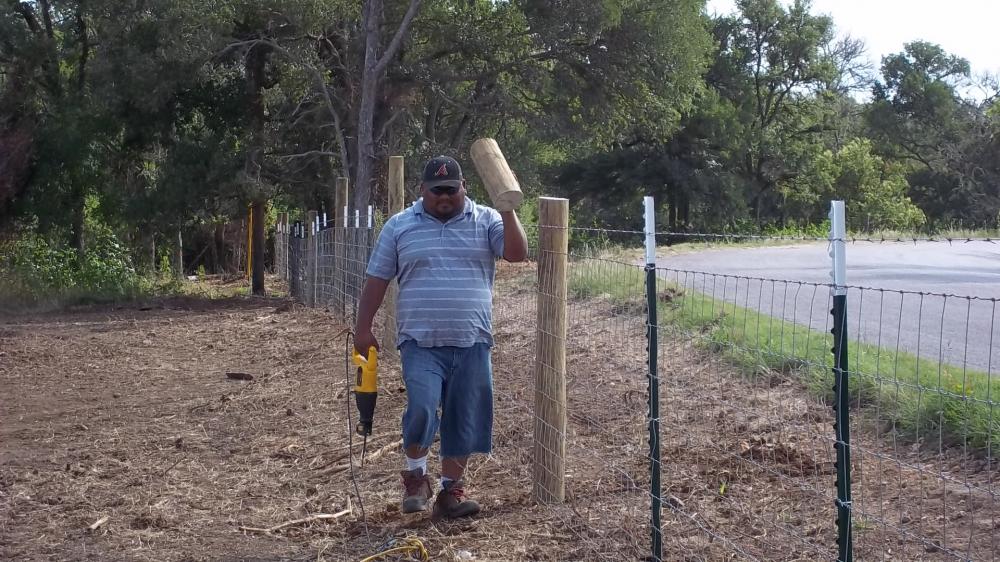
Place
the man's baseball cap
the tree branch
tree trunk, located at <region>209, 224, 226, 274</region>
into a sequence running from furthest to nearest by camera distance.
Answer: tree trunk, located at <region>209, 224, 226, 274</region>, the tree branch, the man's baseball cap

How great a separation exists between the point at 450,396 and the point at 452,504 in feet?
1.81

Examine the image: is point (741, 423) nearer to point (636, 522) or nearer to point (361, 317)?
point (636, 522)

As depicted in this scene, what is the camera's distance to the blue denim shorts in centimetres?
524

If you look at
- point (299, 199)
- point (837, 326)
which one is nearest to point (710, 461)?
point (837, 326)

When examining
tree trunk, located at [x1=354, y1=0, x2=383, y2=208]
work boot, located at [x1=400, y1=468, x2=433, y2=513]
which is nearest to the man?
work boot, located at [x1=400, y1=468, x2=433, y2=513]

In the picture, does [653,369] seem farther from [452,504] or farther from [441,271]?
[452,504]

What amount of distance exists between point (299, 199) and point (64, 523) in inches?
922

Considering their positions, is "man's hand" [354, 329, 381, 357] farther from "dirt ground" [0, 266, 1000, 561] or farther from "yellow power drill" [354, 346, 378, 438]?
"dirt ground" [0, 266, 1000, 561]

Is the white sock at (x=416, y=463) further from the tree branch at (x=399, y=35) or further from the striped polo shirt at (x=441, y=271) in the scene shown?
the tree branch at (x=399, y=35)

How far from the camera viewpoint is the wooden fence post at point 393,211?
1031cm

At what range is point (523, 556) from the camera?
4.94 meters

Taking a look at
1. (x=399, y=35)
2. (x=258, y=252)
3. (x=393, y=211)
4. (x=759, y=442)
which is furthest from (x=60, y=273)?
(x=759, y=442)

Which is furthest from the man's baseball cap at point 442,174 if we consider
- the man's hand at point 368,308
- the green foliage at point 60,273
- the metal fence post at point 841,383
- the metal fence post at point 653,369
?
the green foliage at point 60,273

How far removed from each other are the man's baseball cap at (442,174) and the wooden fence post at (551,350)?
0.57 m
